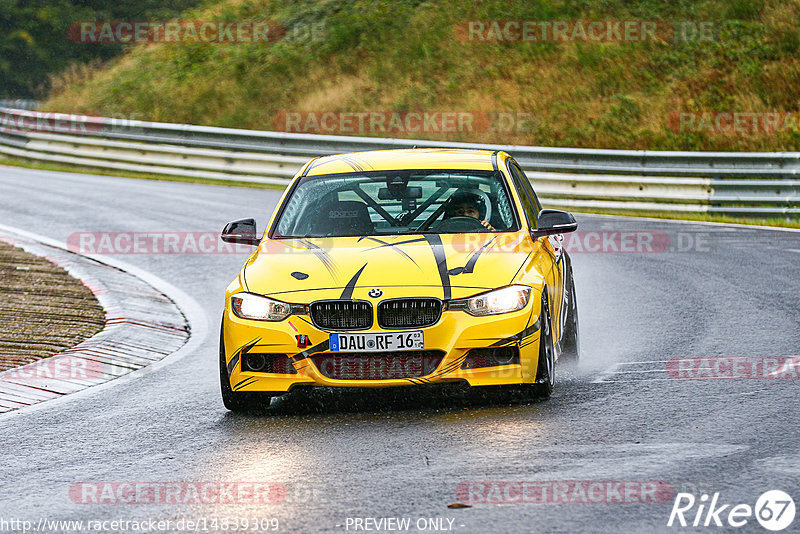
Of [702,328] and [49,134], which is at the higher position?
[49,134]

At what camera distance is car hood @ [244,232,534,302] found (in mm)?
7074

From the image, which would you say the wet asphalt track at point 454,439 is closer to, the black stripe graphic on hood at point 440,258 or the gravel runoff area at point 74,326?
the gravel runoff area at point 74,326

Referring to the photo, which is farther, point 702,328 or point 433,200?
point 702,328

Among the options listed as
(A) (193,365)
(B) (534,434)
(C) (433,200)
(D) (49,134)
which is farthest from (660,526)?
(D) (49,134)

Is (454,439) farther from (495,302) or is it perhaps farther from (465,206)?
(465,206)

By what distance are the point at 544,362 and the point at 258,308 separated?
1752 mm

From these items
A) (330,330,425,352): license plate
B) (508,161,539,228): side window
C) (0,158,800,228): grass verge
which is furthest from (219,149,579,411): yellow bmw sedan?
(0,158,800,228): grass verge

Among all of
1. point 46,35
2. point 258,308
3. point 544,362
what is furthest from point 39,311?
point 46,35

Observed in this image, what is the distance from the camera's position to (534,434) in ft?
21.2

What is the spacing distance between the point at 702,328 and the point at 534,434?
3962 millimetres

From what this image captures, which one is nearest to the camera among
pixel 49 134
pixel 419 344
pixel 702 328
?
pixel 419 344

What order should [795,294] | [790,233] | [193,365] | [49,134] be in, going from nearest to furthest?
[193,365], [795,294], [790,233], [49,134]

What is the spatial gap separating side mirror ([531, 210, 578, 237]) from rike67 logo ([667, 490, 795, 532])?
3.10 m

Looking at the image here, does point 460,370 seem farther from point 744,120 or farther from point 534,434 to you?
point 744,120
